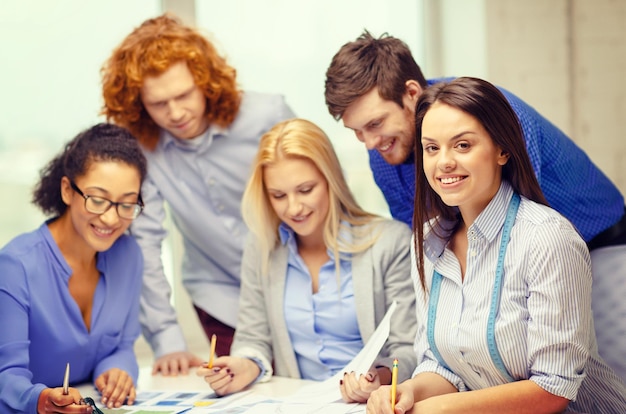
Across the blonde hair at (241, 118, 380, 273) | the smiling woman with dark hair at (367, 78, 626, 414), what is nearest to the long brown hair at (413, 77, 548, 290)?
the smiling woman with dark hair at (367, 78, 626, 414)

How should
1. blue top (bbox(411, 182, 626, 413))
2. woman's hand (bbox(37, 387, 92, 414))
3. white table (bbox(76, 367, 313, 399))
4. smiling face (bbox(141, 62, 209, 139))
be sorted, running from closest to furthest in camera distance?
1. blue top (bbox(411, 182, 626, 413))
2. woman's hand (bbox(37, 387, 92, 414))
3. white table (bbox(76, 367, 313, 399))
4. smiling face (bbox(141, 62, 209, 139))

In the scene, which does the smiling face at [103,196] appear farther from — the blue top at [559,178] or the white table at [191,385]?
the blue top at [559,178]

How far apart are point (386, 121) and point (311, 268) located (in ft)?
1.61

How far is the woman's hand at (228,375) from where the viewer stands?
2.12 meters

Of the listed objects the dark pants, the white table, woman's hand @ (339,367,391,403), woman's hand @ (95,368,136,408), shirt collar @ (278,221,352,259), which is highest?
shirt collar @ (278,221,352,259)

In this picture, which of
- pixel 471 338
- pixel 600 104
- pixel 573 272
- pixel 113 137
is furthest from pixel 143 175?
pixel 600 104

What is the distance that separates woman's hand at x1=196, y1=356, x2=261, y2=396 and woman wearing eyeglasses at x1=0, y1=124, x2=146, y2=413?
21 cm

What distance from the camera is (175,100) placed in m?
2.70

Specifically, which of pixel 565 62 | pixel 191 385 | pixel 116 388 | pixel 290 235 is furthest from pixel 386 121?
pixel 565 62

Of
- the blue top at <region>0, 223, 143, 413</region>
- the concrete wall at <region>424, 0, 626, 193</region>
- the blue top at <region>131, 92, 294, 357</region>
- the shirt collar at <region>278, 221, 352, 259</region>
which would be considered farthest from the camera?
the concrete wall at <region>424, 0, 626, 193</region>

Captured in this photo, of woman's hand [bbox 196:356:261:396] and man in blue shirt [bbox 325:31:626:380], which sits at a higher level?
man in blue shirt [bbox 325:31:626:380]

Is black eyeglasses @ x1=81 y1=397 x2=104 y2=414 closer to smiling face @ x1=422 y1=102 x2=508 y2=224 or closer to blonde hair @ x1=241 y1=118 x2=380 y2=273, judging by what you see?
blonde hair @ x1=241 y1=118 x2=380 y2=273

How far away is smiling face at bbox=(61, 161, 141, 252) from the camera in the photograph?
2230mm

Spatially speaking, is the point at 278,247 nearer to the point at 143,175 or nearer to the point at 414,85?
the point at 143,175
